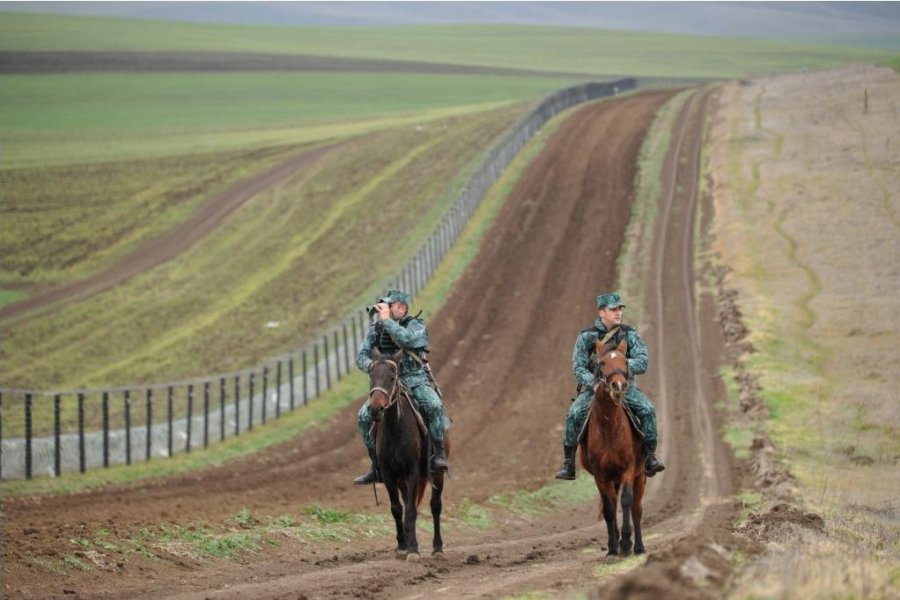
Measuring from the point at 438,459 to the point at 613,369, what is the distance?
9.23 feet

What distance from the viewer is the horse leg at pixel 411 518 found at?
15461 mm

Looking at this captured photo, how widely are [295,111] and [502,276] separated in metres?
65.2

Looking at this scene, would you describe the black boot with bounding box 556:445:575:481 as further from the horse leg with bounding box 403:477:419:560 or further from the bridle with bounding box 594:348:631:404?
the horse leg with bounding box 403:477:419:560

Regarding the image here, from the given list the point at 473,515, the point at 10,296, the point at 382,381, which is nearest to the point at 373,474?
the point at 382,381

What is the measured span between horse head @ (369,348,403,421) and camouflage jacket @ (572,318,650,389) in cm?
210

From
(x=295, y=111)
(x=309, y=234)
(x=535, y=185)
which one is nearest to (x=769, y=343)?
(x=535, y=185)

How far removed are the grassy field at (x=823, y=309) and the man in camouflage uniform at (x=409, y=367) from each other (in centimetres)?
420

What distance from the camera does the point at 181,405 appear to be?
35.6 metres

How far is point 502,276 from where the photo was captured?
140 ft

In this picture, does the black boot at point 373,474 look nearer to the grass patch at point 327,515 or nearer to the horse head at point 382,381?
the horse head at point 382,381

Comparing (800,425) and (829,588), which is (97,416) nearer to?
(800,425)

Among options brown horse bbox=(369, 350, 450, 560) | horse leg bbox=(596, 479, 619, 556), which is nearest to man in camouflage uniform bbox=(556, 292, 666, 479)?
horse leg bbox=(596, 479, 619, 556)

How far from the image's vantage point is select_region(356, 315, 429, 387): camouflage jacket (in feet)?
51.0

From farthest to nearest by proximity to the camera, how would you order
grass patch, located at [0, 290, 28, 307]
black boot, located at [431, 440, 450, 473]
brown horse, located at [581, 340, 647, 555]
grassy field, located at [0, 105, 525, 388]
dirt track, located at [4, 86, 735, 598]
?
grass patch, located at [0, 290, 28, 307], grassy field, located at [0, 105, 525, 388], black boot, located at [431, 440, 450, 473], brown horse, located at [581, 340, 647, 555], dirt track, located at [4, 86, 735, 598]
